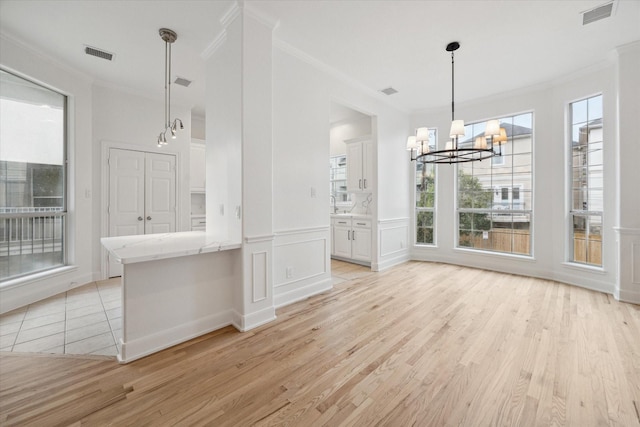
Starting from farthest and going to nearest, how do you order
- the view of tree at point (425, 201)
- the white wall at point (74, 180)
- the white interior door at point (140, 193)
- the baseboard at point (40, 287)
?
the view of tree at point (425, 201), the white interior door at point (140, 193), the white wall at point (74, 180), the baseboard at point (40, 287)

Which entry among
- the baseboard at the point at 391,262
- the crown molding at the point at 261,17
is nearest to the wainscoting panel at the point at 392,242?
the baseboard at the point at 391,262

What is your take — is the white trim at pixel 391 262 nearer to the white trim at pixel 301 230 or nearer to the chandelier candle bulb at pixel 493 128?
→ the white trim at pixel 301 230

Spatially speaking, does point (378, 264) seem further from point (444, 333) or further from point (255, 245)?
point (255, 245)

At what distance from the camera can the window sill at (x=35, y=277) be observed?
3.19 meters

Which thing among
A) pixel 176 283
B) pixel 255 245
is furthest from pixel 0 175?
pixel 255 245

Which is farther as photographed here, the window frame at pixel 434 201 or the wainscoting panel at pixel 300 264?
the window frame at pixel 434 201

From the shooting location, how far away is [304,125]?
3.56m

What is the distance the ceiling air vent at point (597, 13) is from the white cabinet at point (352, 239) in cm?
364

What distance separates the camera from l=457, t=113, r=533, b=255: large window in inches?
185

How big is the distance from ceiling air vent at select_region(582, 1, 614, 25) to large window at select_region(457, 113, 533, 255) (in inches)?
69.3

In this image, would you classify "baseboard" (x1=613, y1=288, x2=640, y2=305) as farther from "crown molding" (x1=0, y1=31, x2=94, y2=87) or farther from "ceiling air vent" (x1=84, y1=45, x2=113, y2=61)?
"crown molding" (x1=0, y1=31, x2=94, y2=87)

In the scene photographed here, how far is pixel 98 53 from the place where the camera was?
11.3 feet

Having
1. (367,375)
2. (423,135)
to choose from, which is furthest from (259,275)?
(423,135)

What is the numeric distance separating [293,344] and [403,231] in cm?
381
